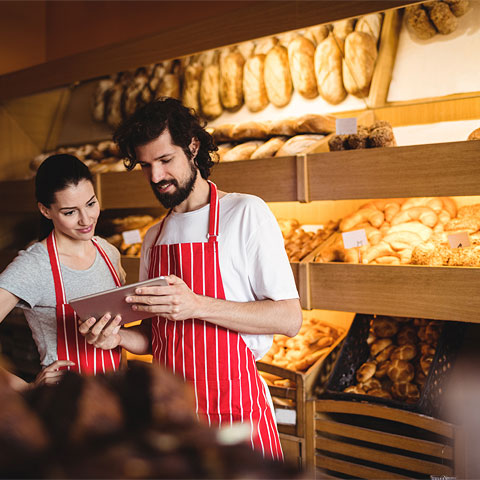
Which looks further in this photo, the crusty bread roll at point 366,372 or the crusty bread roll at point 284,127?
the crusty bread roll at point 284,127

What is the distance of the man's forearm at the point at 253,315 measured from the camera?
1.42 meters

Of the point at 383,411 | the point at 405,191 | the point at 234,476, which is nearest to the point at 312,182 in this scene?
the point at 405,191

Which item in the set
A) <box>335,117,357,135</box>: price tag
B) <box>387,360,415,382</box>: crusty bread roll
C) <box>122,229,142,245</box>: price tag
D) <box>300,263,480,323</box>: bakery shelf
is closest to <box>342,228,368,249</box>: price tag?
<box>300,263,480,323</box>: bakery shelf

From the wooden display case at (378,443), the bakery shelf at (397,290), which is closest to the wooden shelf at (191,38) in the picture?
the bakery shelf at (397,290)

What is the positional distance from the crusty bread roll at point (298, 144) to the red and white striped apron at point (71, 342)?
125cm

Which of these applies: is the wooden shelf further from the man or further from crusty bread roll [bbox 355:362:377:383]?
crusty bread roll [bbox 355:362:377:383]

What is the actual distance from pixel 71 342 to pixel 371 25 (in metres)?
1.94

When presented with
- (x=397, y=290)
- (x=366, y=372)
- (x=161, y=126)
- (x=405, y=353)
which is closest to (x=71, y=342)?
(x=161, y=126)

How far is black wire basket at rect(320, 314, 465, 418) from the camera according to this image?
6.77ft

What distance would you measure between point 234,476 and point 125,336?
1286 mm

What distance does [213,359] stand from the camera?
150cm

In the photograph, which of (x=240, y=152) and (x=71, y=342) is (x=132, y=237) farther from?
(x=71, y=342)

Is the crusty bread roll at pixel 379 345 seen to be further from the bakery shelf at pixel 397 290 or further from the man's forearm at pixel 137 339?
the man's forearm at pixel 137 339

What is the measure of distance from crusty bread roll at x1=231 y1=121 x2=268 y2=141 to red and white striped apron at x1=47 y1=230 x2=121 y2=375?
4.65 feet
